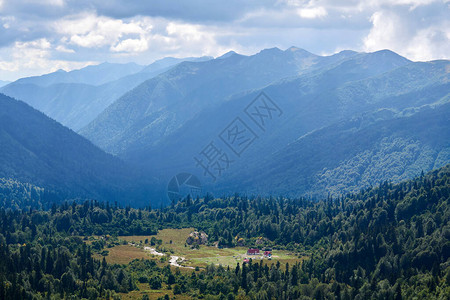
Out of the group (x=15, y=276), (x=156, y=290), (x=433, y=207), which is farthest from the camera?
(x=433, y=207)

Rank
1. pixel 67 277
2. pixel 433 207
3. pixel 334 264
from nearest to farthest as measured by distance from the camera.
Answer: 1. pixel 67 277
2. pixel 334 264
3. pixel 433 207

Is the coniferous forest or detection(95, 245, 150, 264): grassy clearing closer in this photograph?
the coniferous forest

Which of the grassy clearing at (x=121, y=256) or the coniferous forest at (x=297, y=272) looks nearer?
the coniferous forest at (x=297, y=272)

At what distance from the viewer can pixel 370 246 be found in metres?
168

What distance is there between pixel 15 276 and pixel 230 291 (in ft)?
173

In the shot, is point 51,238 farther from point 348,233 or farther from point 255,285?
point 348,233

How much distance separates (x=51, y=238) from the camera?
194 meters

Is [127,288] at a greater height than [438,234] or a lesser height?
lesser

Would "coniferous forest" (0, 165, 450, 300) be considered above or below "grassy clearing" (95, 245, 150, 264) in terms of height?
above

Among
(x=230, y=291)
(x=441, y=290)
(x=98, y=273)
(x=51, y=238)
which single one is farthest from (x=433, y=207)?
(x=51, y=238)

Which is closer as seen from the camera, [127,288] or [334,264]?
[127,288]

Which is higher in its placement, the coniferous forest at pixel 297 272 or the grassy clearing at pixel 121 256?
the coniferous forest at pixel 297 272

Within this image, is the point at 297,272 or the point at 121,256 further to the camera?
the point at 121,256

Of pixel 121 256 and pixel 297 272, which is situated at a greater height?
pixel 297 272
